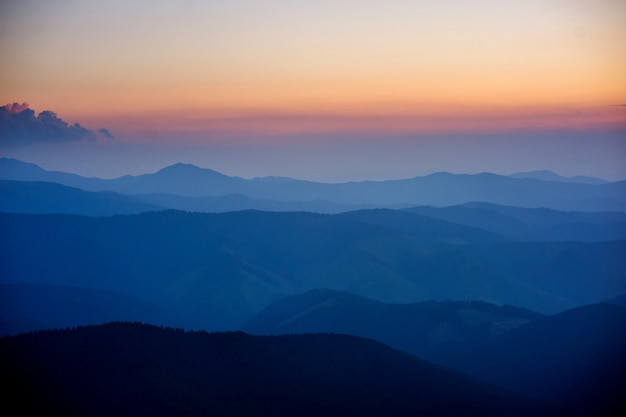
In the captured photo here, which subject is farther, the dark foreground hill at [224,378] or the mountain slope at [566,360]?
the mountain slope at [566,360]

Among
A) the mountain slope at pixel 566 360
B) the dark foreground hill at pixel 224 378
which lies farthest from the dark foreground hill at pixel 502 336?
the dark foreground hill at pixel 224 378

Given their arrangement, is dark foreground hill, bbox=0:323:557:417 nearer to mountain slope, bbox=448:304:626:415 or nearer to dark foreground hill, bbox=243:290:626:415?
mountain slope, bbox=448:304:626:415

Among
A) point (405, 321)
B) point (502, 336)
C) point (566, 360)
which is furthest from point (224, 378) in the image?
point (405, 321)

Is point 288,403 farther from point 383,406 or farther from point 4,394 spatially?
point 4,394

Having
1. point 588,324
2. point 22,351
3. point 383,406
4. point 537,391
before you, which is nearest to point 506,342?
point 588,324

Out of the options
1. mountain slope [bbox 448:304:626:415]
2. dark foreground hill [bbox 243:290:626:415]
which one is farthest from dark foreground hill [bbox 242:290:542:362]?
mountain slope [bbox 448:304:626:415]

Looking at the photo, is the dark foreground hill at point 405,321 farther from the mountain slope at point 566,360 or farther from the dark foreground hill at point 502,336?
the mountain slope at point 566,360
